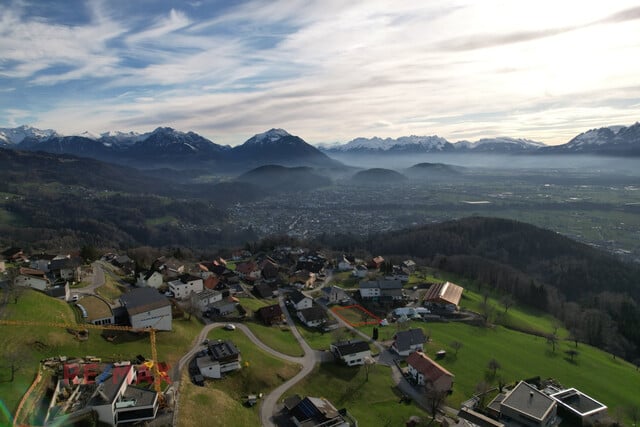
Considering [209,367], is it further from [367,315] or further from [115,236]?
[115,236]

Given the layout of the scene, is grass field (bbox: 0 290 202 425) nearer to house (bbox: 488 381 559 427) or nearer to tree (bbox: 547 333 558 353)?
house (bbox: 488 381 559 427)

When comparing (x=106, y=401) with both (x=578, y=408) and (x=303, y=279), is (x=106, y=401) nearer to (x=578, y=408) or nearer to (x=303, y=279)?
(x=578, y=408)

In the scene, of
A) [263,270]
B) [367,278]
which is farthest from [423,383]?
[263,270]

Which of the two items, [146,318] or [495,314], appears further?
[495,314]

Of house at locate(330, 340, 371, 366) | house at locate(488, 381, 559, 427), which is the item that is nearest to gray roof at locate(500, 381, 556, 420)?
house at locate(488, 381, 559, 427)

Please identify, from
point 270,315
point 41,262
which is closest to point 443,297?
point 270,315
